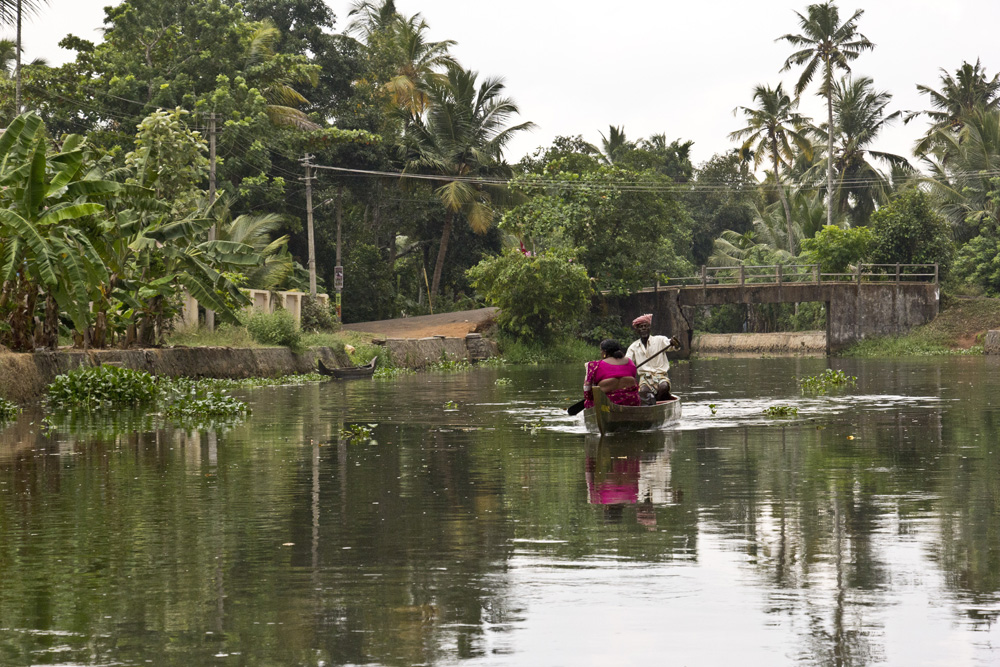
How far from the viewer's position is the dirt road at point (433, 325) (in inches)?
2045

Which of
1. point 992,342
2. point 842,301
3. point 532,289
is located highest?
point 532,289

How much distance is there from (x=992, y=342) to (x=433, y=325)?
25.2 meters

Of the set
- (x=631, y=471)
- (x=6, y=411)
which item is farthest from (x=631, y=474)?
(x=6, y=411)

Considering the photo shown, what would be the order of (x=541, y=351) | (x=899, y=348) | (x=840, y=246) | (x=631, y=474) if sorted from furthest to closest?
(x=840, y=246) → (x=899, y=348) → (x=541, y=351) → (x=631, y=474)

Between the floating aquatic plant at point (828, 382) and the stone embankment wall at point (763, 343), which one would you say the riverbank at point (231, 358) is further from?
the stone embankment wall at point (763, 343)

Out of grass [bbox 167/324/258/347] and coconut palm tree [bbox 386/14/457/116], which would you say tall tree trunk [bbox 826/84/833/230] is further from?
grass [bbox 167/324/258/347]

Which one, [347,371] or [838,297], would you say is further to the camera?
[838,297]

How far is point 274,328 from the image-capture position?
1463 inches

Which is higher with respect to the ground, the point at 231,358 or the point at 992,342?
the point at 992,342

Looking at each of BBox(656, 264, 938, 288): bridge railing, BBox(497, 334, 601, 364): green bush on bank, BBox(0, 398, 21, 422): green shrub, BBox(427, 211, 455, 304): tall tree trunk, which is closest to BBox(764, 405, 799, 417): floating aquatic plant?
BBox(0, 398, 21, 422): green shrub

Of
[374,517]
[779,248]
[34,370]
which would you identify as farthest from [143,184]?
[779,248]

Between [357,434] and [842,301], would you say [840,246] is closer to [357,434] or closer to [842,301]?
[842,301]

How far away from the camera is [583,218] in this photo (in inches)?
2251

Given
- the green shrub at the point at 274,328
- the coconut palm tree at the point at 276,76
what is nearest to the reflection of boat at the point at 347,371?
the green shrub at the point at 274,328
